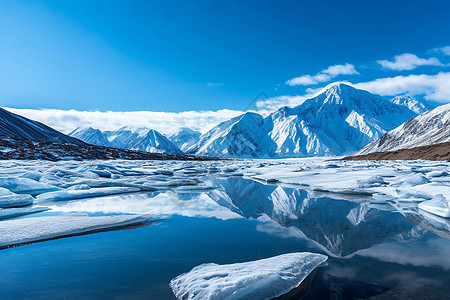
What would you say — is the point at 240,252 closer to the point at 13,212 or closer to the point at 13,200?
the point at 13,212

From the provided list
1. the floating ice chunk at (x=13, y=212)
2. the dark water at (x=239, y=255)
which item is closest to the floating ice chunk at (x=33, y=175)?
the floating ice chunk at (x=13, y=212)

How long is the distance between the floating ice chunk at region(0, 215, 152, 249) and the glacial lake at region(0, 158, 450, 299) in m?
0.34

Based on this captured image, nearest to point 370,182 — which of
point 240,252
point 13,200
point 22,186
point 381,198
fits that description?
point 381,198

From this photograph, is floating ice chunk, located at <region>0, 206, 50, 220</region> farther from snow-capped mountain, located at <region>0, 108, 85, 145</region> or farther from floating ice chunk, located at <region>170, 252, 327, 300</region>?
snow-capped mountain, located at <region>0, 108, 85, 145</region>

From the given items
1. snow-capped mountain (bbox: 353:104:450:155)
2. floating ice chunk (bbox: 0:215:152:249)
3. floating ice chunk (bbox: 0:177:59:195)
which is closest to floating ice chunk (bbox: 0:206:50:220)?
floating ice chunk (bbox: 0:215:152:249)

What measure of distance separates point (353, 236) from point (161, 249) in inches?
175

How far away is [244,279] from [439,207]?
25.1ft

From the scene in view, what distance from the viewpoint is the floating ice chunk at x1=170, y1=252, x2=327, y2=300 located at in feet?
10.3

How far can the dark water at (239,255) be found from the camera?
354 centimetres

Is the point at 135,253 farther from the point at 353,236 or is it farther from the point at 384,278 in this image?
the point at 353,236

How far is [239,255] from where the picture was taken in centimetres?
475

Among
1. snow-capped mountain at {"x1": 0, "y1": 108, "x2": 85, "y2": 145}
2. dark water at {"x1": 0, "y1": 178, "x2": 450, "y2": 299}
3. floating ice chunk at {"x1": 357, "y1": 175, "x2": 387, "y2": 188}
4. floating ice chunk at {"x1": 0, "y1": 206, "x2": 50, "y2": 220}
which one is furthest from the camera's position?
snow-capped mountain at {"x1": 0, "y1": 108, "x2": 85, "y2": 145}

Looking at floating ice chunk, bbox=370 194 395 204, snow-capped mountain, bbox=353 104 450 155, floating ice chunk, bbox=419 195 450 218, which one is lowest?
floating ice chunk, bbox=370 194 395 204

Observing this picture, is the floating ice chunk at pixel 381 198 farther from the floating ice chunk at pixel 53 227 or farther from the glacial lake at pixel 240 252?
the floating ice chunk at pixel 53 227
